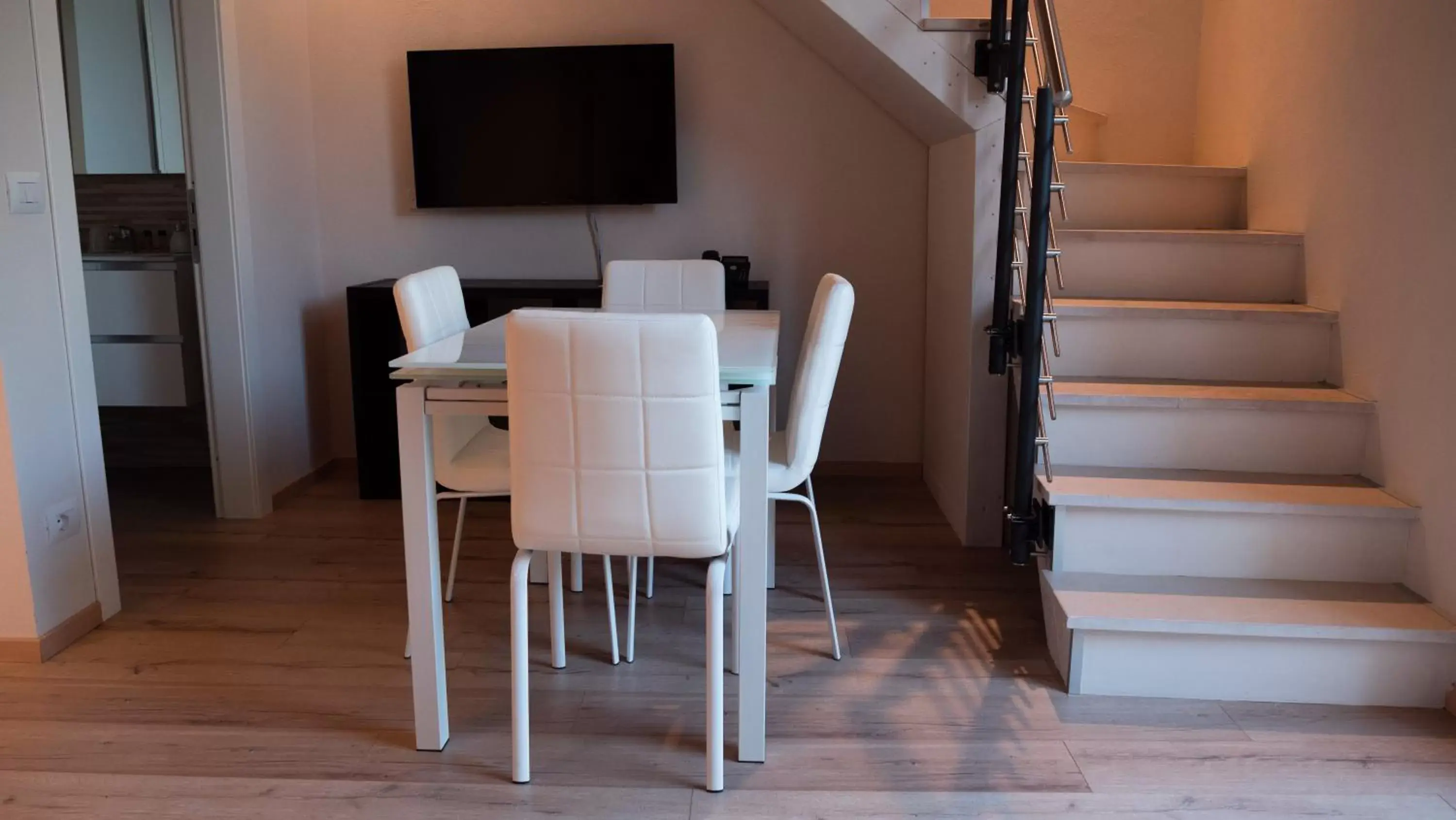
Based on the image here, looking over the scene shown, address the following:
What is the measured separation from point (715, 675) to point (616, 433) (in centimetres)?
52

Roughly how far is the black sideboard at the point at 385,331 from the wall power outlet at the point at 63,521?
4.18ft

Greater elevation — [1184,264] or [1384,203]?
[1384,203]

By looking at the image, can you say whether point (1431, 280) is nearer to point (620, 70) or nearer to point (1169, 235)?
point (1169, 235)

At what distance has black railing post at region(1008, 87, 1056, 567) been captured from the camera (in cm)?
245

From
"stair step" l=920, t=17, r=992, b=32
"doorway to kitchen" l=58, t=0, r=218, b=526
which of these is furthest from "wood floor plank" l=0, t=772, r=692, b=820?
"stair step" l=920, t=17, r=992, b=32

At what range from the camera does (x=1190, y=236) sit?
129 inches

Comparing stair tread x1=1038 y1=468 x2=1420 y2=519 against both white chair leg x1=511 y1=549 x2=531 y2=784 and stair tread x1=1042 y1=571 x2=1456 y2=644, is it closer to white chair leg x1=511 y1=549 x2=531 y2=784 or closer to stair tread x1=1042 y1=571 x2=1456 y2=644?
stair tread x1=1042 y1=571 x2=1456 y2=644

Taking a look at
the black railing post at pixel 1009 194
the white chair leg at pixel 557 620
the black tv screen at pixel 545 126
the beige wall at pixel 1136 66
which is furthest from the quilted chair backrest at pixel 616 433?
the beige wall at pixel 1136 66

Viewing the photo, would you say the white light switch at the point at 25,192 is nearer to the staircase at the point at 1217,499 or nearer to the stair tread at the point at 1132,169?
the staircase at the point at 1217,499

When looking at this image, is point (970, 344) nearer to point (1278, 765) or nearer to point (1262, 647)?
point (1262, 647)

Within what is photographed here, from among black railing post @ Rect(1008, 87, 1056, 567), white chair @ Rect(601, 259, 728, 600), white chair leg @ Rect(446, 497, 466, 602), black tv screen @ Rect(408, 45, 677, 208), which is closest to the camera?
black railing post @ Rect(1008, 87, 1056, 567)

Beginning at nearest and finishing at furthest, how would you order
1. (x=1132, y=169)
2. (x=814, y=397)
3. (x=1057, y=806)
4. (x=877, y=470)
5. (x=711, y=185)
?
1. (x=1057, y=806)
2. (x=814, y=397)
3. (x=1132, y=169)
4. (x=711, y=185)
5. (x=877, y=470)

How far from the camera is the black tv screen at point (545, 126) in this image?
402cm

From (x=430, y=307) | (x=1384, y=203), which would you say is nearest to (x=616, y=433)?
(x=430, y=307)
